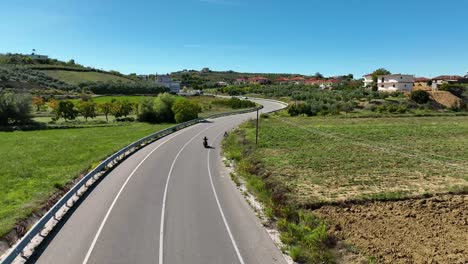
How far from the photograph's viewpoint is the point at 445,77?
517ft

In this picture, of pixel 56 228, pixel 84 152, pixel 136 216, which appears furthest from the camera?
pixel 84 152

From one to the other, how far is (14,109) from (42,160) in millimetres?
34075

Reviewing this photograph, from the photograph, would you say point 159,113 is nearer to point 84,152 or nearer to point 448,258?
point 84,152

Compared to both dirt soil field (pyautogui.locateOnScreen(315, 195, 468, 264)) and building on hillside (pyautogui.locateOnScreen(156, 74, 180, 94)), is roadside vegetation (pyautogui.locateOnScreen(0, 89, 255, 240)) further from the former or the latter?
building on hillside (pyautogui.locateOnScreen(156, 74, 180, 94))

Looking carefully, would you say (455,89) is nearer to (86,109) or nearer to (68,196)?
(86,109)

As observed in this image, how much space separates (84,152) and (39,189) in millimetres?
13953

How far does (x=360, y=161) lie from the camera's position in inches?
1281

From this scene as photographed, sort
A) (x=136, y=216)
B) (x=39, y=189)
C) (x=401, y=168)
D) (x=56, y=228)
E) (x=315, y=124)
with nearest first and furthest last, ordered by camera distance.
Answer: (x=56, y=228)
(x=136, y=216)
(x=39, y=189)
(x=401, y=168)
(x=315, y=124)

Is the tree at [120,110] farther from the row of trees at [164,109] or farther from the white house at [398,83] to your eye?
the white house at [398,83]

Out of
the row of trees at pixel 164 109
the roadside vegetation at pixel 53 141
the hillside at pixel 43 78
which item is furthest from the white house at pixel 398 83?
the hillside at pixel 43 78

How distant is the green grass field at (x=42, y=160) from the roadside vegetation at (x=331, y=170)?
38.8ft

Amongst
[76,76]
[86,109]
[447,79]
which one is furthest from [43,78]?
[447,79]

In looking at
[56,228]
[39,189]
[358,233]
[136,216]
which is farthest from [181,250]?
[39,189]

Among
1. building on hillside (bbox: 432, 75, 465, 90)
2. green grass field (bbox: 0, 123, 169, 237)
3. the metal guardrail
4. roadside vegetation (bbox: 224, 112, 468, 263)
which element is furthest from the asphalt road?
building on hillside (bbox: 432, 75, 465, 90)
